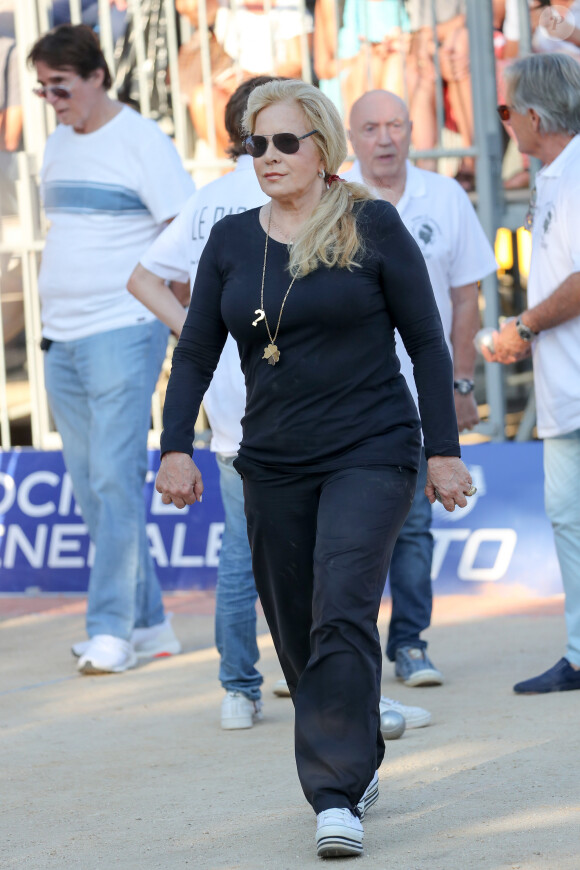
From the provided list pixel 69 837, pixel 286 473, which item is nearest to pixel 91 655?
pixel 69 837

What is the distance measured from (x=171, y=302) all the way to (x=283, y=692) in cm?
148

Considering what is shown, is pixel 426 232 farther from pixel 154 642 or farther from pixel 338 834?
pixel 338 834

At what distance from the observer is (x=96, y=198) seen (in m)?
6.03

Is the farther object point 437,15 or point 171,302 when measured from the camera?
point 437,15

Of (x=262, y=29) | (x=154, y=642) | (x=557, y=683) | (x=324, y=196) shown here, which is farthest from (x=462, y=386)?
(x=262, y=29)

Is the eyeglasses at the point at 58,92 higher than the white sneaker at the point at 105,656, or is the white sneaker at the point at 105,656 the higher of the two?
the eyeglasses at the point at 58,92

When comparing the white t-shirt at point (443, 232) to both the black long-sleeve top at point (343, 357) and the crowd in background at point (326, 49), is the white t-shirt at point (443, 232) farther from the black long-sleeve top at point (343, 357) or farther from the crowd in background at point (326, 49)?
the crowd in background at point (326, 49)

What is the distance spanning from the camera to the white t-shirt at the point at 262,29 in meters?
8.51

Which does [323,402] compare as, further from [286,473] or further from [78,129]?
[78,129]

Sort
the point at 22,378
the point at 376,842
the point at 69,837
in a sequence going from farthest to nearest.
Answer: the point at 22,378
the point at 69,837
the point at 376,842

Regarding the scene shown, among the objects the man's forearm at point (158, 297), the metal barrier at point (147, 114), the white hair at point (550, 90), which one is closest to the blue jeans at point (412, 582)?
the man's forearm at point (158, 297)

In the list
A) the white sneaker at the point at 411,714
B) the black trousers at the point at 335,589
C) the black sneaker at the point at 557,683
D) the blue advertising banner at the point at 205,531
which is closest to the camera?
the black trousers at the point at 335,589

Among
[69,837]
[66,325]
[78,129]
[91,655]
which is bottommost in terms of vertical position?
[91,655]

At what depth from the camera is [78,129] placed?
612 centimetres
